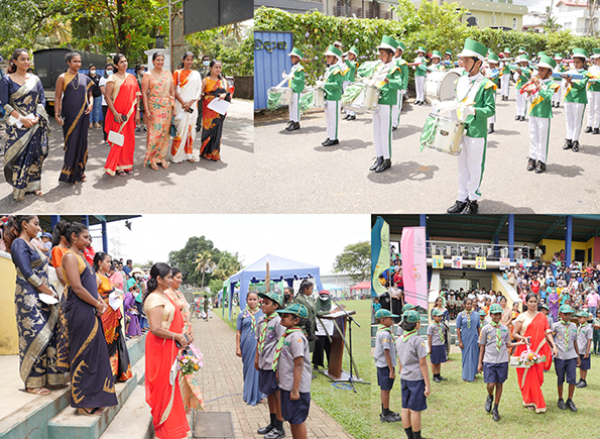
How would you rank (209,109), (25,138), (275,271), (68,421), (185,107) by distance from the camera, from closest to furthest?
(68,421) < (25,138) < (185,107) < (209,109) < (275,271)

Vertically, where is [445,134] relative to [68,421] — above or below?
above

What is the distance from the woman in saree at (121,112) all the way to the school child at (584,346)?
23.2 ft

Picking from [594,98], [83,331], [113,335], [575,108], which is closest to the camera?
[83,331]

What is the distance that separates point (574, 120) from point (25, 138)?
9098mm

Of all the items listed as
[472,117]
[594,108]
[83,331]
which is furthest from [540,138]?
[83,331]

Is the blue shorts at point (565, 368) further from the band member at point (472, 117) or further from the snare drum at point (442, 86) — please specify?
the snare drum at point (442, 86)

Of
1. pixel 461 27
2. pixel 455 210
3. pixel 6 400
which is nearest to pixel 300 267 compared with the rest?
pixel 455 210

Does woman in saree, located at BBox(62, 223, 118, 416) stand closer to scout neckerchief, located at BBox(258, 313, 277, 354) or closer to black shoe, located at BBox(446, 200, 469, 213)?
scout neckerchief, located at BBox(258, 313, 277, 354)

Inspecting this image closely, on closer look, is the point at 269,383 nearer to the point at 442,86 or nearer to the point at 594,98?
the point at 442,86

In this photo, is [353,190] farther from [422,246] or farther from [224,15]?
[224,15]

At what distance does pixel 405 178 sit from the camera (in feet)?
23.9

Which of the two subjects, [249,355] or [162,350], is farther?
[249,355]

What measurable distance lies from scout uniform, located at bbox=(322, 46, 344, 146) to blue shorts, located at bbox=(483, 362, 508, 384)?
15.4 feet

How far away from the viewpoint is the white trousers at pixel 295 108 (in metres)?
10.1
